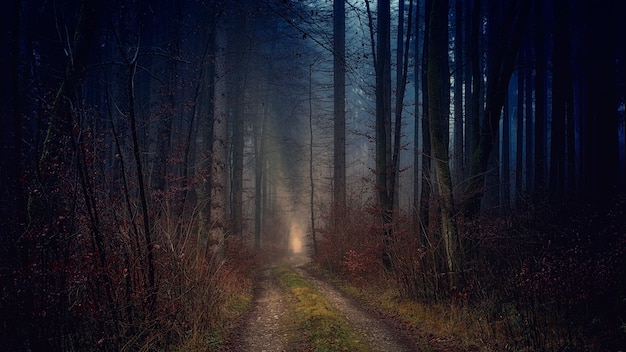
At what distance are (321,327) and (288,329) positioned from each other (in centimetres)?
84

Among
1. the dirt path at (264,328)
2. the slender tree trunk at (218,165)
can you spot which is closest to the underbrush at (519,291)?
the dirt path at (264,328)

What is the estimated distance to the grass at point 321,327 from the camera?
5.85m

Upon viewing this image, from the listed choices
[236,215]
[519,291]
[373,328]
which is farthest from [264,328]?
[236,215]

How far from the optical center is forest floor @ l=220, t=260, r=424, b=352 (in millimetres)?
6204

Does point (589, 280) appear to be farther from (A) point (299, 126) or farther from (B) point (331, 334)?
(A) point (299, 126)

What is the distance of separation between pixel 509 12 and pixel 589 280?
270 inches

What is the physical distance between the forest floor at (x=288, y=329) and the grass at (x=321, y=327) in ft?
0.35

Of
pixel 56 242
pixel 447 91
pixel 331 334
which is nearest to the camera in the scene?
Result: pixel 56 242

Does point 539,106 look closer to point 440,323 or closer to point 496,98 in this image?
point 496,98

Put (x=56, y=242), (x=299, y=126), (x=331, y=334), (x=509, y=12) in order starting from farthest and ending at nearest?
(x=299, y=126)
(x=509, y=12)
(x=331, y=334)
(x=56, y=242)

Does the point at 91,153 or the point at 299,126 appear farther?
the point at 299,126

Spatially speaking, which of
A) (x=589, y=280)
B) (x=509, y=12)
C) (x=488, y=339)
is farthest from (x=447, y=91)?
(x=488, y=339)

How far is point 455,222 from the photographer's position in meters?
7.87

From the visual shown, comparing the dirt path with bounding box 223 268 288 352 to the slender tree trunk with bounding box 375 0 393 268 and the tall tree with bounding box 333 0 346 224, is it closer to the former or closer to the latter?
the slender tree trunk with bounding box 375 0 393 268
